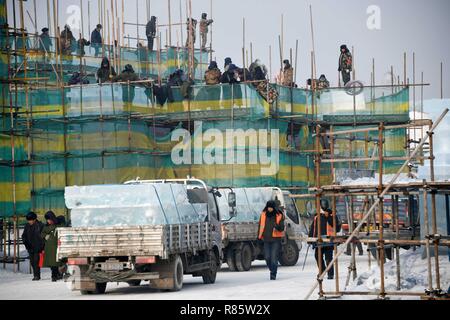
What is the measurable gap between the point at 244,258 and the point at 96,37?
78.9 ft

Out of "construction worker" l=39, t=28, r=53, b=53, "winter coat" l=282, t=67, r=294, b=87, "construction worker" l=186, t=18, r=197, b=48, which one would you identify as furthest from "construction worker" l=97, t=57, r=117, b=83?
"construction worker" l=39, t=28, r=53, b=53

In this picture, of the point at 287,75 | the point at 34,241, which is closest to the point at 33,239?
the point at 34,241

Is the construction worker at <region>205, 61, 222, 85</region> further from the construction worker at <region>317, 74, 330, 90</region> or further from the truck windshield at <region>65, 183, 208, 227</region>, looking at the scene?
the truck windshield at <region>65, 183, 208, 227</region>

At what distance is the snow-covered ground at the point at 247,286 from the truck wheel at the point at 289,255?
2096 mm

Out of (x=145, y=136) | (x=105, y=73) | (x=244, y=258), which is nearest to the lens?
(x=244, y=258)

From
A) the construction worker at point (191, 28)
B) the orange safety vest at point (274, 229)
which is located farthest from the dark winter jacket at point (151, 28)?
the orange safety vest at point (274, 229)

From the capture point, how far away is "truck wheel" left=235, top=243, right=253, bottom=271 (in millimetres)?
29078

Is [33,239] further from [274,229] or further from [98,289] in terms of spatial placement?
[274,229]

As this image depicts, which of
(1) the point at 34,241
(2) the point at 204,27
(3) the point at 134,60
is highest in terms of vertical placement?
(2) the point at 204,27

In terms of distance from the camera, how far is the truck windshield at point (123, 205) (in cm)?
2269

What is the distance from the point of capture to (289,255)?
31062 millimetres

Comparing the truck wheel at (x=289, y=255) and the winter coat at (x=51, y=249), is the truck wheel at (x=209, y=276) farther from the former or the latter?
the truck wheel at (x=289, y=255)

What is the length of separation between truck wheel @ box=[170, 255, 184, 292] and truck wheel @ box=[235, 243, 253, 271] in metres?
6.13

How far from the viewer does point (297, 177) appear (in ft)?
133
